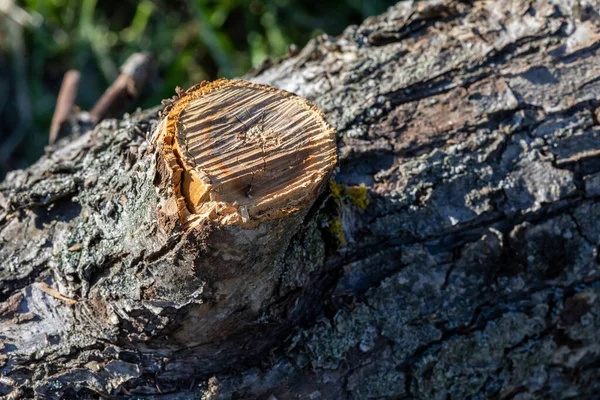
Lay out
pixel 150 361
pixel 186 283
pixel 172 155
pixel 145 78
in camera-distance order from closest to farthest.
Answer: pixel 172 155, pixel 186 283, pixel 150 361, pixel 145 78

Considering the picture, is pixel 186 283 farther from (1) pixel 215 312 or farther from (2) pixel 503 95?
(2) pixel 503 95

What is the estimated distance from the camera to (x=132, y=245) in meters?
1.25

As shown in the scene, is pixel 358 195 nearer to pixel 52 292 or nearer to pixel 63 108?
pixel 52 292

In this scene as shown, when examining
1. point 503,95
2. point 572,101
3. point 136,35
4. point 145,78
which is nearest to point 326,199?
point 503,95

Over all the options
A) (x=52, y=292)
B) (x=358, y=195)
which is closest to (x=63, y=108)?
(x=52, y=292)

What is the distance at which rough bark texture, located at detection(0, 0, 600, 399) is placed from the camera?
133 cm

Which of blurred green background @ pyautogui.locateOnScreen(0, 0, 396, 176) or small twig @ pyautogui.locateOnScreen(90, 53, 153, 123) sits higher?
blurred green background @ pyautogui.locateOnScreen(0, 0, 396, 176)

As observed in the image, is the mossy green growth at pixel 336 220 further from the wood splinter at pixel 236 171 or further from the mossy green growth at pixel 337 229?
the wood splinter at pixel 236 171

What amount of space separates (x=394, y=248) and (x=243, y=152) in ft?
1.57

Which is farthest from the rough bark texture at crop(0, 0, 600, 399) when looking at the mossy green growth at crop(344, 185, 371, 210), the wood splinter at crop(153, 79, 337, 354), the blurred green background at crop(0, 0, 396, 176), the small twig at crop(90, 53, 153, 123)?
the blurred green background at crop(0, 0, 396, 176)

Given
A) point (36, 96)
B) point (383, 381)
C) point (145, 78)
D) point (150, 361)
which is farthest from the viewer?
point (36, 96)

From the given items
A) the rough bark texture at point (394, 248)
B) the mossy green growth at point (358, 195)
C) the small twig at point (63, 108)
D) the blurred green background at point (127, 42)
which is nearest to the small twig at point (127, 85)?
the small twig at point (63, 108)

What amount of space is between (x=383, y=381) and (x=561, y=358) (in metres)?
0.45

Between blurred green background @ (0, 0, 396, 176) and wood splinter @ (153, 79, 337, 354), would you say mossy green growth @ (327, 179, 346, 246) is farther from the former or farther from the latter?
blurred green background @ (0, 0, 396, 176)
